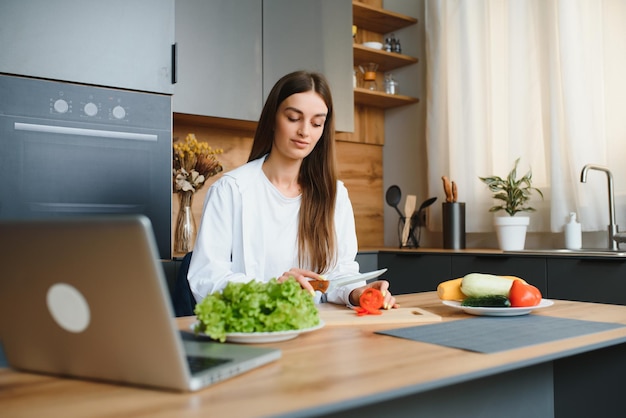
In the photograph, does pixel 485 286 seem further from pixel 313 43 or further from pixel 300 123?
pixel 313 43

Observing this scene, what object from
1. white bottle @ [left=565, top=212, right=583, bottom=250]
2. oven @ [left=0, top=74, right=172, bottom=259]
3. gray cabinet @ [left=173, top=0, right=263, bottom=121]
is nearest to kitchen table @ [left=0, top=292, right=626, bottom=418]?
oven @ [left=0, top=74, right=172, bottom=259]

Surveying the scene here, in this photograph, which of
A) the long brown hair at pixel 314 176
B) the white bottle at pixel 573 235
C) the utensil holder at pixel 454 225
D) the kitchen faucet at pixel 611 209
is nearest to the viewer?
the long brown hair at pixel 314 176

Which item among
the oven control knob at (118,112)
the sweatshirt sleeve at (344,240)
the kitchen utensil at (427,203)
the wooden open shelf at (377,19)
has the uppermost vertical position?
the wooden open shelf at (377,19)

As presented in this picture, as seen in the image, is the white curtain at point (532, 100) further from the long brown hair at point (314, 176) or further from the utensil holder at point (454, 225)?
A: the long brown hair at point (314, 176)

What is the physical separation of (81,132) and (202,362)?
1732 millimetres

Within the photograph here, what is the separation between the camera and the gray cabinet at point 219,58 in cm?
286

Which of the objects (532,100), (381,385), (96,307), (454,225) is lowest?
(381,385)

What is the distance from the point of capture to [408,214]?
370cm

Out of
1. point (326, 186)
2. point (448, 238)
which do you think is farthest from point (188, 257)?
point (448, 238)

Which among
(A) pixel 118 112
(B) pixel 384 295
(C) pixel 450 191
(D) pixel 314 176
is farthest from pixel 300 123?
(C) pixel 450 191

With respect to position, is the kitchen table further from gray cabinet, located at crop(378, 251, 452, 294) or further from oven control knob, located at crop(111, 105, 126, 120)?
gray cabinet, located at crop(378, 251, 452, 294)

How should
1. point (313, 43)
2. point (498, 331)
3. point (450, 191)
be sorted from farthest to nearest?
point (450, 191)
point (313, 43)
point (498, 331)

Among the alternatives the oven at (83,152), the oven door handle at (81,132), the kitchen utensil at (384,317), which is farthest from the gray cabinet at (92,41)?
the kitchen utensil at (384,317)

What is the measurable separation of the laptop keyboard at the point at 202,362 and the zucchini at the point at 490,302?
29.2 inches
